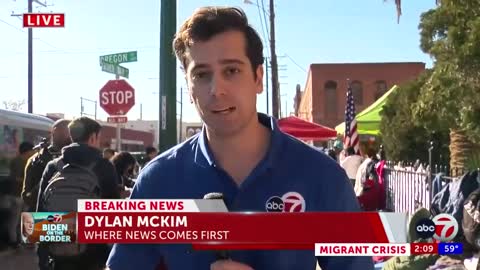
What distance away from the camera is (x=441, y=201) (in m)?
5.89

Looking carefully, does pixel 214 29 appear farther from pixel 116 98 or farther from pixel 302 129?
pixel 302 129

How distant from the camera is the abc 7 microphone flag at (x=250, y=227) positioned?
5.85ft

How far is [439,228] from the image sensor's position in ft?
14.5

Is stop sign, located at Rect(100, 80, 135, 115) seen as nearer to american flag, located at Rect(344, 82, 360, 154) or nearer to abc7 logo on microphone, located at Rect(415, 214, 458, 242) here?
american flag, located at Rect(344, 82, 360, 154)

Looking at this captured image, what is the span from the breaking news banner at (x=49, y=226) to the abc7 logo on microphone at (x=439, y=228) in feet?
7.02

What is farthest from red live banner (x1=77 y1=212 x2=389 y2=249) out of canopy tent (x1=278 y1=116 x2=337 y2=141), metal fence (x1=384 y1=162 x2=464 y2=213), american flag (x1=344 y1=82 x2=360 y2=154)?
canopy tent (x1=278 y1=116 x2=337 y2=141)

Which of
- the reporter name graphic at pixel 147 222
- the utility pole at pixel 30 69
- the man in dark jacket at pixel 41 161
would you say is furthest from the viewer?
the utility pole at pixel 30 69

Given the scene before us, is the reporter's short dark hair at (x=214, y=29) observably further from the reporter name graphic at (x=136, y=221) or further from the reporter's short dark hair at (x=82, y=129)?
the reporter's short dark hair at (x=82, y=129)

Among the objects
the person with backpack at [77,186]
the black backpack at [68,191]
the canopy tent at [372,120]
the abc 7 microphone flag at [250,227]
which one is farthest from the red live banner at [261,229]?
the canopy tent at [372,120]

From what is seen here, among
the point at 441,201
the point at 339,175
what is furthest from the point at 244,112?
the point at 441,201

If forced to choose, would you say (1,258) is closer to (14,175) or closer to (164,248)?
(14,175)

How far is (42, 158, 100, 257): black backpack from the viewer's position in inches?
A: 162

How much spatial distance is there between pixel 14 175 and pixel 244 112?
9.16 m

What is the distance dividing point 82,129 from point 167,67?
1057 mm
